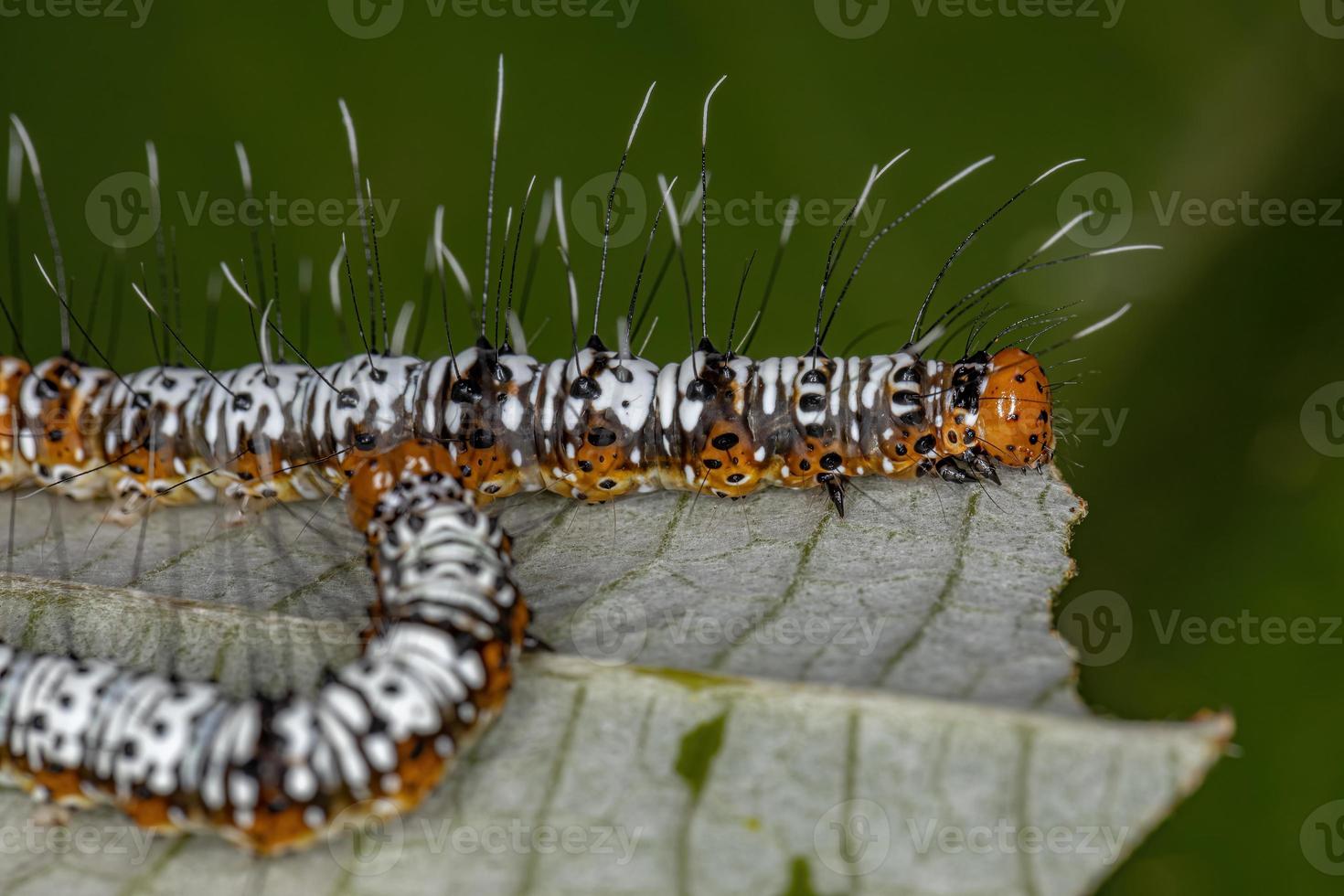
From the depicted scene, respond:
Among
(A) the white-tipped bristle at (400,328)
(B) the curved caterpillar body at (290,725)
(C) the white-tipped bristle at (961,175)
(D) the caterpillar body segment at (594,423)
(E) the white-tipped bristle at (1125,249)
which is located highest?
(C) the white-tipped bristle at (961,175)

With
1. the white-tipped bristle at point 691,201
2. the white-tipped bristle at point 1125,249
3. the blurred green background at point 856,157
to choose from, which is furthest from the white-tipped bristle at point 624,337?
the white-tipped bristle at point 1125,249

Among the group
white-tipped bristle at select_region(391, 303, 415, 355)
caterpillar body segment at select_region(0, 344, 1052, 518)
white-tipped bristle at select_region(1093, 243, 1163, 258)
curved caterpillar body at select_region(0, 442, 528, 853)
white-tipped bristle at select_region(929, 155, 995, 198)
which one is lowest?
curved caterpillar body at select_region(0, 442, 528, 853)

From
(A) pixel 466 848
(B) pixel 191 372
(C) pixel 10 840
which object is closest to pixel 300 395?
(B) pixel 191 372

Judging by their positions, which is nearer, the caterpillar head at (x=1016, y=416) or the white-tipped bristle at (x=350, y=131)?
the white-tipped bristle at (x=350, y=131)

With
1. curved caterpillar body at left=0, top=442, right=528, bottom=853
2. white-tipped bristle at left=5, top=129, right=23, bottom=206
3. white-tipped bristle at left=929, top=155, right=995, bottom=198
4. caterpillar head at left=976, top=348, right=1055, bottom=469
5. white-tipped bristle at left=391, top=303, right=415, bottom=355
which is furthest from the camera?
white-tipped bristle at left=5, top=129, right=23, bottom=206

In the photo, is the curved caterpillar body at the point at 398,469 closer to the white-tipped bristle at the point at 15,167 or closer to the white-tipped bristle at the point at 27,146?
the white-tipped bristle at the point at 27,146

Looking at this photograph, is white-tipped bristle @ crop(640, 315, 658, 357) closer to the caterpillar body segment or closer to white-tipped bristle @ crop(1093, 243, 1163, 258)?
the caterpillar body segment

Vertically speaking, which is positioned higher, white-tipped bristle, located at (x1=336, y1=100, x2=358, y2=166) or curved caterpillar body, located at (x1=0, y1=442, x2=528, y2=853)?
white-tipped bristle, located at (x1=336, y1=100, x2=358, y2=166)

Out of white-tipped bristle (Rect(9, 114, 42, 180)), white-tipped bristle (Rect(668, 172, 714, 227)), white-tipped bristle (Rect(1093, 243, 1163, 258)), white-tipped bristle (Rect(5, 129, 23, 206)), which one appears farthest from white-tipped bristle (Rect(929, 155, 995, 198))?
white-tipped bristle (Rect(5, 129, 23, 206))
